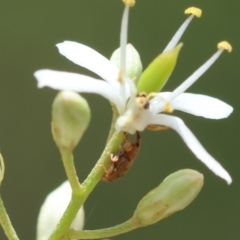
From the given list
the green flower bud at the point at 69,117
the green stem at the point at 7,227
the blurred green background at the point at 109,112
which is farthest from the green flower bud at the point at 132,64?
the blurred green background at the point at 109,112

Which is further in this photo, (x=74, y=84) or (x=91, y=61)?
(x=91, y=61)

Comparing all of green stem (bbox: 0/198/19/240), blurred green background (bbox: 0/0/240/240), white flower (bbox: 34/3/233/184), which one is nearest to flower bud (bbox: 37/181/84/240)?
green stem (bbox: 0/198/19/240)

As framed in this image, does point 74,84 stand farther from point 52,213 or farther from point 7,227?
point 52,213

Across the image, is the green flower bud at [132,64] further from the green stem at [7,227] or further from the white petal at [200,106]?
the green stem at [7,227]

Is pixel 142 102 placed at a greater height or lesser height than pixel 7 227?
greater

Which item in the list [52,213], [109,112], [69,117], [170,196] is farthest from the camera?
[109,112]

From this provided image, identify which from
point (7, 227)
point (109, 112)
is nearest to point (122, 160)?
point (7, 227)
